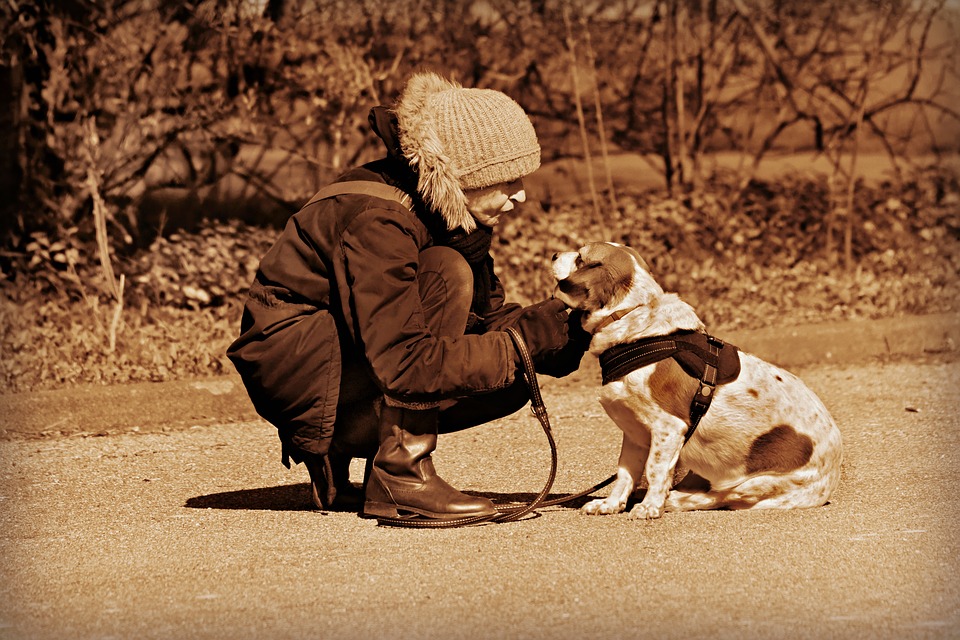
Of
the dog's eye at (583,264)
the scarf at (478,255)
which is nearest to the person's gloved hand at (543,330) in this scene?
the dog's eye at (583,264)

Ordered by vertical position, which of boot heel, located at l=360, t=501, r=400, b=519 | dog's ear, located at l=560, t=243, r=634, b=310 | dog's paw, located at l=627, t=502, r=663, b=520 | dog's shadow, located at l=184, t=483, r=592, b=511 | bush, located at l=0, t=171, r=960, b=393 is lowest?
bush, located at l=0, t=171, r=960, b=393

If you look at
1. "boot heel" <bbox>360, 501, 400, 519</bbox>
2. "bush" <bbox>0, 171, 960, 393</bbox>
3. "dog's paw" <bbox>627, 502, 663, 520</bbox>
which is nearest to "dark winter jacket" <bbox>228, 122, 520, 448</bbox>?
"boot heel" <bbox>360, 501, 400, 519</bbox>

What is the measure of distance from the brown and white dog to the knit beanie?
0.43m

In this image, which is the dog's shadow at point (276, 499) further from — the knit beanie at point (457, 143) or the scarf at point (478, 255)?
the knit beanie at point (457, 143)

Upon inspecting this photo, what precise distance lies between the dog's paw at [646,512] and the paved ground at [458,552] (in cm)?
4

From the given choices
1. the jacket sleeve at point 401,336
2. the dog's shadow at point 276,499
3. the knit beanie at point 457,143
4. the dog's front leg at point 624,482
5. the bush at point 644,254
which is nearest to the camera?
the jacket sleeve at point 401,336

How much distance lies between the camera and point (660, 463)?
427 cm

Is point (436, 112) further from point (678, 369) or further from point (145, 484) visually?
point (145, 484)

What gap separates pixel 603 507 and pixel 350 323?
111 cm

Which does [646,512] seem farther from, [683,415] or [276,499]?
[276,499]

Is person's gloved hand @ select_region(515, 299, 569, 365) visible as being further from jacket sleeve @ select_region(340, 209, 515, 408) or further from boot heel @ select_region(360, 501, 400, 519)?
boot heel @ select_region(360, 501, 400, 519)

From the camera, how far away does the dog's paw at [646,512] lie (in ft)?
14.0

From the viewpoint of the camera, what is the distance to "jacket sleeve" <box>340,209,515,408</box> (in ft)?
13.2

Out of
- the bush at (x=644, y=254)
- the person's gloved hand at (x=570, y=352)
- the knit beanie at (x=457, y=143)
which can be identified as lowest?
the bush at (x=644, y=254)
